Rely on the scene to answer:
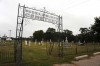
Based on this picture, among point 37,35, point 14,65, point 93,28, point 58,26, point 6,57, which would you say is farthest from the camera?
point 37,35

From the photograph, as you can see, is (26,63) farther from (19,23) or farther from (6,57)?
(19,23)

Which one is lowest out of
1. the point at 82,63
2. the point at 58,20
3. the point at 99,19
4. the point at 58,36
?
the point at 82,63

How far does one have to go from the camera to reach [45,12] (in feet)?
61.6

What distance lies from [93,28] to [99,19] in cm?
259

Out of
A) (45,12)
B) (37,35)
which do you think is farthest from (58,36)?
(37,35)

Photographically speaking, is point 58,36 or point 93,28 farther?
point 93,28

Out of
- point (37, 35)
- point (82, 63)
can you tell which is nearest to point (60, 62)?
point (82, 63)

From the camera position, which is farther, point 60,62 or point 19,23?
point 60,62

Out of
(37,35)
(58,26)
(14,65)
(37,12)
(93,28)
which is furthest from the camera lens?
(37,35)

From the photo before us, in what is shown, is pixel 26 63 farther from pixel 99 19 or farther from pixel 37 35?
pixel 37 35

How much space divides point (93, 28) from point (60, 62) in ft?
86.8

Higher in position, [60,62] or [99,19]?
[99,19]

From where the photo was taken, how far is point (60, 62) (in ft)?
59.7

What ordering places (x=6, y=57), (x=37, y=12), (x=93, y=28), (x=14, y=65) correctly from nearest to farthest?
(x=14, y=65), (x=6, y=57), (x=37, y=12), (x=93, y=28)
